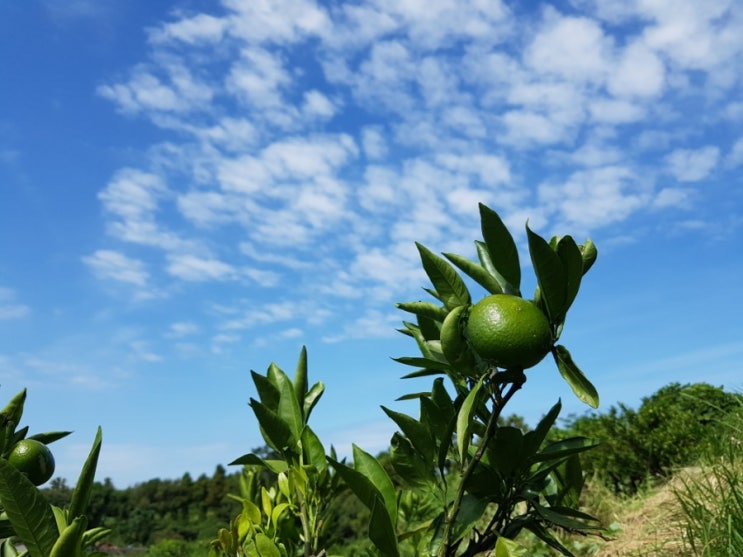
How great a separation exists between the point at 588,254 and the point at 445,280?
1.31 ft

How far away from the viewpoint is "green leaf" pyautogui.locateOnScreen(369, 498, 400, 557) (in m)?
1.49

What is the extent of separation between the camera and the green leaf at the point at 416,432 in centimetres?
171

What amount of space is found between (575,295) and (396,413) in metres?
0.53

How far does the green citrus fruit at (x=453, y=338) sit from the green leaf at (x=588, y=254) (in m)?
0.37

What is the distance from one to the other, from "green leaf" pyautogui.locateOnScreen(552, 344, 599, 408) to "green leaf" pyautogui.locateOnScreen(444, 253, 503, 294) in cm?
23

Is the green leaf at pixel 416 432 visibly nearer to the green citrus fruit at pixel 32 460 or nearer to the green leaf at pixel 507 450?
the green leaf at pixel 507 450

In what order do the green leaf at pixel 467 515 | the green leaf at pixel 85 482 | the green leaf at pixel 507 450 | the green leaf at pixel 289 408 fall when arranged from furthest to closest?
the green leaf at pixel 289 408, the green leaf at pixel 507 450, the green leaf at pixel 467 515, the green leaf at pixel 85 482

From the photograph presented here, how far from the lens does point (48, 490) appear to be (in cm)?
1527

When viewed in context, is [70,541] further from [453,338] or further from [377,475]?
[453,338]

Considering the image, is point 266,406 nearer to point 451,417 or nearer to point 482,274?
point 451,417

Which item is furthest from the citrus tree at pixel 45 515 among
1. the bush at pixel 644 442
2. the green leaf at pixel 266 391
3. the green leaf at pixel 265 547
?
the bush at pixel 644 442

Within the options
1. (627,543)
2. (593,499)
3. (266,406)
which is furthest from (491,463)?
(593,499)

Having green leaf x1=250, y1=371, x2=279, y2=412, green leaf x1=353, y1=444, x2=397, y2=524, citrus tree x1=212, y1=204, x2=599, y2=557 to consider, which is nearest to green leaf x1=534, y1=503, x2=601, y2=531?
citrus tree x1=212, y1=204, x2=599, y2=557

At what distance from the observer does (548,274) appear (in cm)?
158
